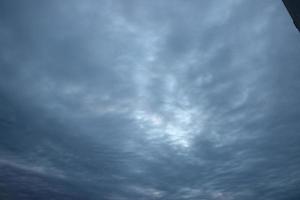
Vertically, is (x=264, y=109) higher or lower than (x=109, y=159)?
higher

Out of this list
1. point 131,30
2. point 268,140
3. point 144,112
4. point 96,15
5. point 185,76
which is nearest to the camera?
point 96,15

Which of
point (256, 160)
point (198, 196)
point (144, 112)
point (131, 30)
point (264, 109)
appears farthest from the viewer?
point (198, 196)

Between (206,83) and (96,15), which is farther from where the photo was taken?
(206,83)

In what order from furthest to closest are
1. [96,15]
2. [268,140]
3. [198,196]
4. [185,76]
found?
[198,196] < [268,140] < [185,76] < [96,15]

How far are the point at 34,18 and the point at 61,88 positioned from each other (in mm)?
3749

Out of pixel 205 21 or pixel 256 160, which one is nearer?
pixel 205 21

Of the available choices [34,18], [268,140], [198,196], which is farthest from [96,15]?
[198,196]

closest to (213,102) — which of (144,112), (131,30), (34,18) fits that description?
(144,112)

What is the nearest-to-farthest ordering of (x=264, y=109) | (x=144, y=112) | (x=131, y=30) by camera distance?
(x=131, y=30) → (x=144, y=112) → (x=264, y=109)

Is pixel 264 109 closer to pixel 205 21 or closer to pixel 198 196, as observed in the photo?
pixel 205 21

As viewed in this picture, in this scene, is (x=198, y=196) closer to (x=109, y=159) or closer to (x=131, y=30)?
(x=109, y=159)

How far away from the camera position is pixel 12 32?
987 centimetres

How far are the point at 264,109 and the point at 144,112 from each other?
6.65 m

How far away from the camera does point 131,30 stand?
9578 mm
